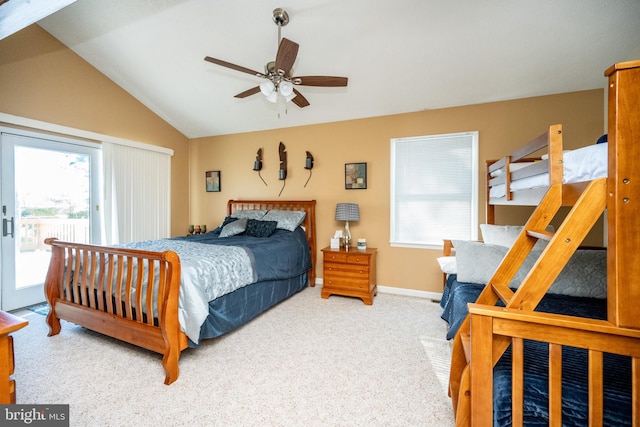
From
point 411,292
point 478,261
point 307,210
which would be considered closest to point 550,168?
point 478,261

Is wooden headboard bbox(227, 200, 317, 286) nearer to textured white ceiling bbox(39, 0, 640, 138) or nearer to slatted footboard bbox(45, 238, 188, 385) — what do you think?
textured white ceiling bbox(39, 0, 640, 138)

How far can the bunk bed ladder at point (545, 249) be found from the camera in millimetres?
966

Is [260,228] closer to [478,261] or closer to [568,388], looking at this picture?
[478,261]

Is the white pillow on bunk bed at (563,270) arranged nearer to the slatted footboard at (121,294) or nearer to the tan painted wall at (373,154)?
the tan painted wall at (373,154)

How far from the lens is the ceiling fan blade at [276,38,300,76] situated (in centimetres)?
189

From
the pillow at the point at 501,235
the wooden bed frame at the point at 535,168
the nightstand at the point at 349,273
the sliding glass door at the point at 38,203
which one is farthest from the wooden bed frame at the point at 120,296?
the pillow at the point at 501,235

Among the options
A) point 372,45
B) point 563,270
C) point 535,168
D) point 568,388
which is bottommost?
point 568,388

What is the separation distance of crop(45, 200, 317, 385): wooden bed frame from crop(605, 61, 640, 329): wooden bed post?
2.20m

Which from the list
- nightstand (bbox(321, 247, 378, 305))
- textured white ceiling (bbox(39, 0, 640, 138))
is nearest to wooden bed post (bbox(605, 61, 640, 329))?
textured white ceiling (bbox(39, 0, 640, 138))

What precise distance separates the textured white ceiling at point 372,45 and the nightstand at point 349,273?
1.95m

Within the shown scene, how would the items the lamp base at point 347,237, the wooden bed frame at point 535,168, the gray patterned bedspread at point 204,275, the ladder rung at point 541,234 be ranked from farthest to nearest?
the lamp base at point 347,237 < the gray patterned bedspread at point 204,275 < the wooden bed frame at point 535,168 < the ladder rung at point 541,234

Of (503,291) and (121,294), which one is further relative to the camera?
(121,294)

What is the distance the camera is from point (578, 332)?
3.03 ft

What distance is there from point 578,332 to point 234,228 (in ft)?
11.6
